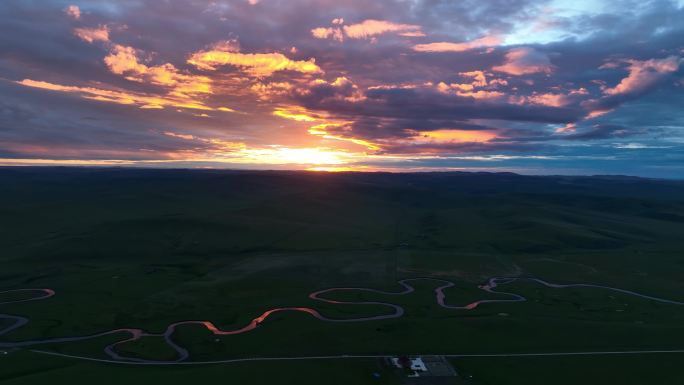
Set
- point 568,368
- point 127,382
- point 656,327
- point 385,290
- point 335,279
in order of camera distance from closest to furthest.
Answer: point 127,382
point 568,368
point 656,327
point 385,290
point 335,279

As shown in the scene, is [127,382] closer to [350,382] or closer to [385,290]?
[350,382]

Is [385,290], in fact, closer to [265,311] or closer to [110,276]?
[265,311]

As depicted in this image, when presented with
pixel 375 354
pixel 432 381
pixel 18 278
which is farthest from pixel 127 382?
pixel 18 278

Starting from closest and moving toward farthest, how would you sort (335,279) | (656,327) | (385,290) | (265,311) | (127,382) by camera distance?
(127,382) → (656,327) → (265,311) → (385,290) → (335,279)

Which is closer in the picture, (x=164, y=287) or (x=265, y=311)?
(x=265, y=311)

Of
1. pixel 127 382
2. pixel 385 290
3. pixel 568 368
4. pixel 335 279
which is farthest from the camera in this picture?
pixel 335 279

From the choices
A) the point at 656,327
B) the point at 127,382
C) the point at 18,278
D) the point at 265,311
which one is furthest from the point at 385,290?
the point at 18,278

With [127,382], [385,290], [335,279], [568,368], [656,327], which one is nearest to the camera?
[127,382]

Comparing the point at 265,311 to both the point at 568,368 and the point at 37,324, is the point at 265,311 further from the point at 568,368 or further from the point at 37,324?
the point at 568,368

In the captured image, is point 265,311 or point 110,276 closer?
point 265,311
